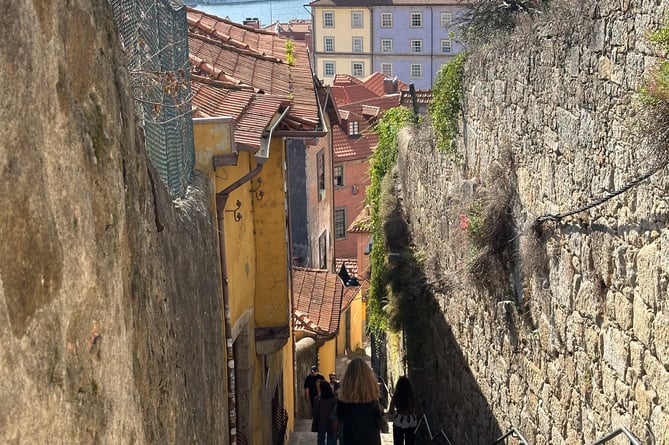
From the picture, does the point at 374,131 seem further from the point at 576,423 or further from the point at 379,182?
the point at 576,423

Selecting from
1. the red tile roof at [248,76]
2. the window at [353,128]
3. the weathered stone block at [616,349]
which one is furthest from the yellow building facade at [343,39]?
the weathered stone block at [616,349]

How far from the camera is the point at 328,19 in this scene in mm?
65188

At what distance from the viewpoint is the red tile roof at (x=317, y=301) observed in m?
15.7

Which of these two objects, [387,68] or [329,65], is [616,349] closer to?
[387,68]

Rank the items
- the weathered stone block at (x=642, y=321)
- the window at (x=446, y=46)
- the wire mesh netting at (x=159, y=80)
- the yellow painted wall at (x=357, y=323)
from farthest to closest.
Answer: the window at (x=446, y=46) → the yellow painted wall at (x=357, y=323) → the weathered stone block at (x=642, y=321) → the wire mesh netting at (x=159, y=80)

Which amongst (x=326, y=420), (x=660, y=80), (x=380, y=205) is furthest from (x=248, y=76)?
(x=660, y=80)

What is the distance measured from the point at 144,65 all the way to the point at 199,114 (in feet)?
8.13

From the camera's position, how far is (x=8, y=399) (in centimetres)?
204

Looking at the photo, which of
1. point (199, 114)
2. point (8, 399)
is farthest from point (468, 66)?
point (8, 399)

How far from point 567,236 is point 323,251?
20.1 m

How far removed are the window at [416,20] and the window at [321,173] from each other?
38949mm

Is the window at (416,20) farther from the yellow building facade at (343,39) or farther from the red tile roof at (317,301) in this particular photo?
the red tile roof at (317,301)

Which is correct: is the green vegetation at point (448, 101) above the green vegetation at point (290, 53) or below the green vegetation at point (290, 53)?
below

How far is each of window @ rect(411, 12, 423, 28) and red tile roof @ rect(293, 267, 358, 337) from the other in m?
48.3
